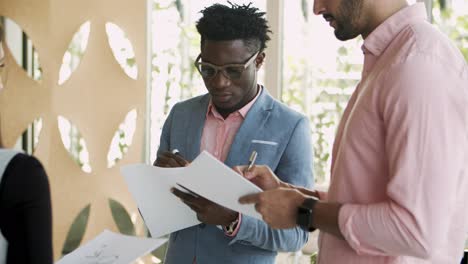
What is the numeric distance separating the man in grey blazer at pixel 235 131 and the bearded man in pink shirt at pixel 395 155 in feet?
1.87

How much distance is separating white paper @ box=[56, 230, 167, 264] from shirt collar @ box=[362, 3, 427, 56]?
71 cm

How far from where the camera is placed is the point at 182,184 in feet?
6.34

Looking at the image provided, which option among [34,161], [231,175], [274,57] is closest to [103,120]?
[274,57]

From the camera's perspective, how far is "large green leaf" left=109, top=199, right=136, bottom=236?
4098 mm

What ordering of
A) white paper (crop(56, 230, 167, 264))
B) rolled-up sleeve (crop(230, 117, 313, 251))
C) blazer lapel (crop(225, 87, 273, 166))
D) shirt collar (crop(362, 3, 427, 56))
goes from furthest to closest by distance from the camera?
blazer lapel (crop(225, 87, 273, 166))
rolled-up sleeve (crop(230, 117, 313, 251))
white paper (crop(56, 230, 167, 264))
shirt collar (crop(362, 3, 427, 56))

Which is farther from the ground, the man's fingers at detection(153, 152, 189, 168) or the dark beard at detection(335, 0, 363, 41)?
the dark beard at detection(335, 0, 363, 41)

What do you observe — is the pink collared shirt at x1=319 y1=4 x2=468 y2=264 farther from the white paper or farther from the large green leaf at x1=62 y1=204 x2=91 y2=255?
the large green leaf at x1=62 y1=204 x2=91 y2=255

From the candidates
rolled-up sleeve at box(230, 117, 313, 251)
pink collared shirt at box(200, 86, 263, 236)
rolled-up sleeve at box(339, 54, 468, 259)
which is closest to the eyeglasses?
pink collared shirt at box(200, 86, 263, 236)

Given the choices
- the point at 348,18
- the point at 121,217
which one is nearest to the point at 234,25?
the point at 348,18

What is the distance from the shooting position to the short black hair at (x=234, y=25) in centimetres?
232

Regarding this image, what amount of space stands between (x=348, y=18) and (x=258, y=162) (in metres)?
0.75

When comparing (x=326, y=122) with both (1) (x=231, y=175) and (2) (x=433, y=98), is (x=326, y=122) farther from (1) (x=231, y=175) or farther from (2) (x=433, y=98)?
(2) (x=433, y=98)

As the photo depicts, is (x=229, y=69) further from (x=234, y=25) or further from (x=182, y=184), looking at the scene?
(x=182, y=184)

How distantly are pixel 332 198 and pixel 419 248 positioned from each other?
0.24 metres
